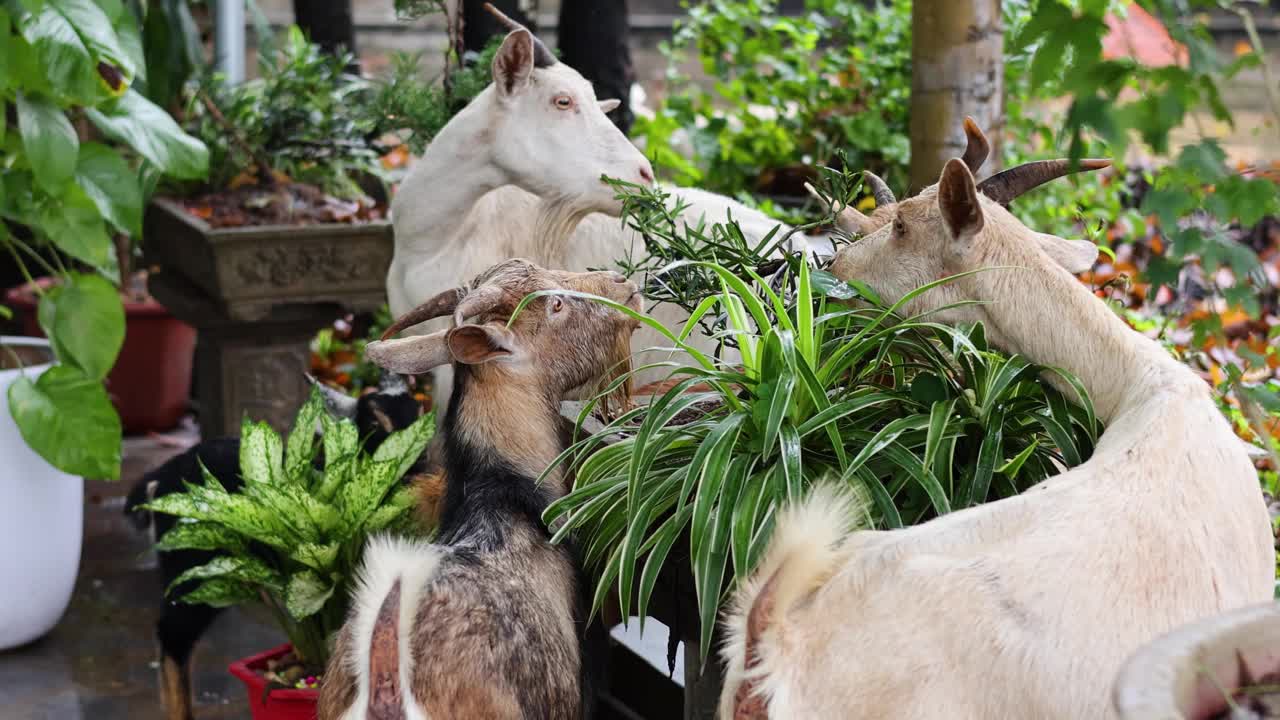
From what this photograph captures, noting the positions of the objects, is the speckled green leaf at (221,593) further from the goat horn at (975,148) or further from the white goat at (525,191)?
the goat horn at (975,148)

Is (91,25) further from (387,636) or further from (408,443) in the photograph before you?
(387,636)

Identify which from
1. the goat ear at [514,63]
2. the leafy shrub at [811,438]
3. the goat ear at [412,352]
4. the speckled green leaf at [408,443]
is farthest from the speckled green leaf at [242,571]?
the goat ear at [514,63]

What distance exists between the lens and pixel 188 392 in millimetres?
6773

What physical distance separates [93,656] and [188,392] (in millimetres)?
2624

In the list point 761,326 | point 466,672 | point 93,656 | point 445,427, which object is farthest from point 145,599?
point 761,326

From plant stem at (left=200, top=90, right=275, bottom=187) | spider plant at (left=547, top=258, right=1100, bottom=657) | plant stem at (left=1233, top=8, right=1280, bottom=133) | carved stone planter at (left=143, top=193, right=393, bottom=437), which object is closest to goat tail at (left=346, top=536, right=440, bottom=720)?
spider plant at (left=547, top=258, right=1100, bottom=657)

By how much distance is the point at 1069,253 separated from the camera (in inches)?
89.4

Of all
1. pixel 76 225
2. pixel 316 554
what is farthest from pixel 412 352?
pixel 76 225

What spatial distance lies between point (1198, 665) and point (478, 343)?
137cm

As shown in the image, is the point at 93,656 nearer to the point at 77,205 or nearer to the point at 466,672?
the point at 77,205

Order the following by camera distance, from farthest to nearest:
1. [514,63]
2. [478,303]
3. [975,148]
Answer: [514,63] < [478,303] < [975,148]

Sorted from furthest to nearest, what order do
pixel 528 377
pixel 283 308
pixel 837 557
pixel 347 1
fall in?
pixel 347 1 → pixel 283 308 → pixel 528 377 → pixel 837 557

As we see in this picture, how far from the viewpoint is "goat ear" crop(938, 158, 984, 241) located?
6.24 ft

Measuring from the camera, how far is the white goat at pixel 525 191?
3.24 meters
